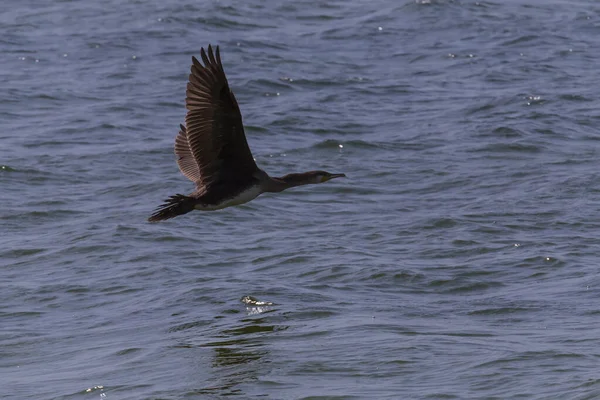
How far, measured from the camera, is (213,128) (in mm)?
8148

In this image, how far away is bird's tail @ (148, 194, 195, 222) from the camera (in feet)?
25.9

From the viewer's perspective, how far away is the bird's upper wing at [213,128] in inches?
310

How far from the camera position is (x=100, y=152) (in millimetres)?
14008

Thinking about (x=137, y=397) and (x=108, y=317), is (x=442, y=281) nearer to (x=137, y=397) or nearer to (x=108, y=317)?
(x=108, y=317)

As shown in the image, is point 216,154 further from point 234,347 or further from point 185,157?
point 234,347

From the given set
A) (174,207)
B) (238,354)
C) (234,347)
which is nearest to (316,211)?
(234,347)

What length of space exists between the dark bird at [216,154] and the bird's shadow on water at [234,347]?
888mm

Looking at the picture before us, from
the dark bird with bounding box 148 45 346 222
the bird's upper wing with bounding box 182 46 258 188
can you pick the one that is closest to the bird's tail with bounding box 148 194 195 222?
the dark bird with bounding box 148 45 346 222

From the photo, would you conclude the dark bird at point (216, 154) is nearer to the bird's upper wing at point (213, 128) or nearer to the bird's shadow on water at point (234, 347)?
the bird's upper wing at point (213, 128)

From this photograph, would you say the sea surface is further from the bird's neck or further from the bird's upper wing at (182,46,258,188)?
the bird's upper wing at (182,46,258,188)

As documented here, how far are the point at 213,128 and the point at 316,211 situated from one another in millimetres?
4172


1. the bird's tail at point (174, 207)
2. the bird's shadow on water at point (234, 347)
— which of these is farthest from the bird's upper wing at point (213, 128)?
the bird's shadow on water at point (234, 347)

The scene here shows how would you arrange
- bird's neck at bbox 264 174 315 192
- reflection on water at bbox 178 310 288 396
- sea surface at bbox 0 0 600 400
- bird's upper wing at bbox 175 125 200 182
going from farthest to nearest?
1. bird's upper wing at bbox 175 125 200 182
2. bird's neck at bbox 264 174 315 192
3. sea surface at bbox 0 0 600 400
4. reflection on water at bbox 178 310 288 396

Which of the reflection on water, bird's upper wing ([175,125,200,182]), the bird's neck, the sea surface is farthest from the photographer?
bird's upper wing ([175,125,200,182])
